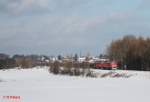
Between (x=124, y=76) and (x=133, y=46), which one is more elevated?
(x=133, y=46)

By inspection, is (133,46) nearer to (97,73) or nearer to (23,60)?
(97,73)

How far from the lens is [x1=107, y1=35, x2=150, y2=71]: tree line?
347ft

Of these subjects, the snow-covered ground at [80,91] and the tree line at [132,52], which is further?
the tree line at [132,52]

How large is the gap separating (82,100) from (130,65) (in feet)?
261

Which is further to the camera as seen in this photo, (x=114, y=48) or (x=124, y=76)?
(x=114, y=48)

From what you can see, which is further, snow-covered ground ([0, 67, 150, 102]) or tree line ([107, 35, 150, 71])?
tree line ([107, 35, 150, 71])

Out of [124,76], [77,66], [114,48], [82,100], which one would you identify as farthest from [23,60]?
[82,100]

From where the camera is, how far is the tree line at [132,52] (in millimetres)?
105812

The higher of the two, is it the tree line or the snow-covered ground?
the tree line

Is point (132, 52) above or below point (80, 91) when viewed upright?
above

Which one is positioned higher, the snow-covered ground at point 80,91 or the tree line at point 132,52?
the tree line at point 132,52

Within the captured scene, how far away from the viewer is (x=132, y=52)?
110 m

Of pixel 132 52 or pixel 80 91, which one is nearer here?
pixel 80 91

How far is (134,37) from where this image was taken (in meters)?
120
